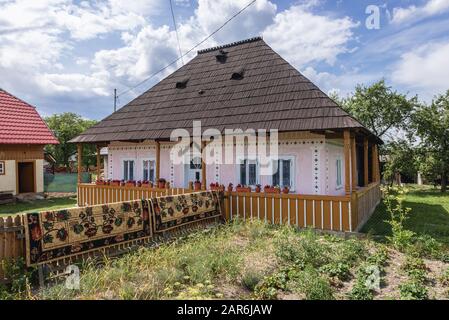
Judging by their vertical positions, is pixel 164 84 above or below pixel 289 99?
above

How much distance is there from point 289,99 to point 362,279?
6.53 m

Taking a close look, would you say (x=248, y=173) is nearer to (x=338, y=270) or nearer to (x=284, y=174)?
(x=284, y=174)

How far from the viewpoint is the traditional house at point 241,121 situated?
968 cm

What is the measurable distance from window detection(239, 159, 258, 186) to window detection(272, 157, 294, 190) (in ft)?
2.27

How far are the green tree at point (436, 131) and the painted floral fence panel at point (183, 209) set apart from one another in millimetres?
19454

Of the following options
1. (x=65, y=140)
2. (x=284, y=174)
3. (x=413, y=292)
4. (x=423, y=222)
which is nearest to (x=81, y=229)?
(x=413, y=292)

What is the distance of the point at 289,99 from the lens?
1028 cm

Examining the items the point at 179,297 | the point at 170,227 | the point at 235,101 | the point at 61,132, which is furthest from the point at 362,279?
the point at 61,132

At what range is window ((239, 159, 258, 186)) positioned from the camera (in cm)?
1111

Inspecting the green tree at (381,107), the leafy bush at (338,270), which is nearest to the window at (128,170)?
the leafy bush at (338,270)

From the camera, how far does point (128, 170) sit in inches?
560

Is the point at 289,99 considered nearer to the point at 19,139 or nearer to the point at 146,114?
the point at 146,114

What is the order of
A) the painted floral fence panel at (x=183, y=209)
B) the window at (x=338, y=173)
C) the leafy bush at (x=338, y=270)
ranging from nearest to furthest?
the leafy bush at (x=338, y=270) < the painted floral fence panel at (x=183, y=209) < the window at (x=338, y=173)

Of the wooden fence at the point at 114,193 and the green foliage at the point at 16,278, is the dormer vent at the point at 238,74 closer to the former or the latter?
the wooden fence at the point at 114,193
